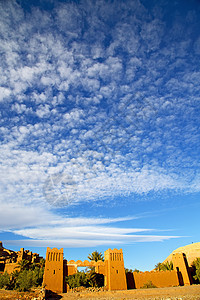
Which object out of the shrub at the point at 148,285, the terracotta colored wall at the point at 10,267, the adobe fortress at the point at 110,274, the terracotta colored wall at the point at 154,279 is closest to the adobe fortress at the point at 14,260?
the terracotta colored wall at the point at 10,267

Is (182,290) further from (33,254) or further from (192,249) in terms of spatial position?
(192,249)

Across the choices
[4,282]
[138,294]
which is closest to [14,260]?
[4,282]

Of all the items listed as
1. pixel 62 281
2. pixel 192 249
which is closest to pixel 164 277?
pixel 62 281

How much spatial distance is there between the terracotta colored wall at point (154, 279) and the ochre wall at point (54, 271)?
11259 millimetres

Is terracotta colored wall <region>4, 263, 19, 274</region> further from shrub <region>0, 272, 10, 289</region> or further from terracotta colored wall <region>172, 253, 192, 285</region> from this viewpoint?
terracotta colored wall <region>172, 253, 192, 285</region>

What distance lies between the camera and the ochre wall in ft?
97.3

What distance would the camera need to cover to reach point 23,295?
26062 mm

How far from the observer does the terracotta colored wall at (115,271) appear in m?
31.1

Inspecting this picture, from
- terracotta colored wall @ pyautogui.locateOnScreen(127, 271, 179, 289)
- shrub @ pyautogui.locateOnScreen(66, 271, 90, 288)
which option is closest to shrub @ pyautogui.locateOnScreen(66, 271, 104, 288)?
shrub @ pyautogui.locateOnScreen(66, 271, 90, 288)

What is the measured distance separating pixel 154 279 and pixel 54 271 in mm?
16715

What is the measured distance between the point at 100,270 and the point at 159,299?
43.1 ft

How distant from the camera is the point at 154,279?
1340 inches

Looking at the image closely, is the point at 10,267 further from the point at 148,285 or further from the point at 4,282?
the point at 148,285

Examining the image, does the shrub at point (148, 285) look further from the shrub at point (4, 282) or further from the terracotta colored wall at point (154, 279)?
the shrub at point (4, 282)
